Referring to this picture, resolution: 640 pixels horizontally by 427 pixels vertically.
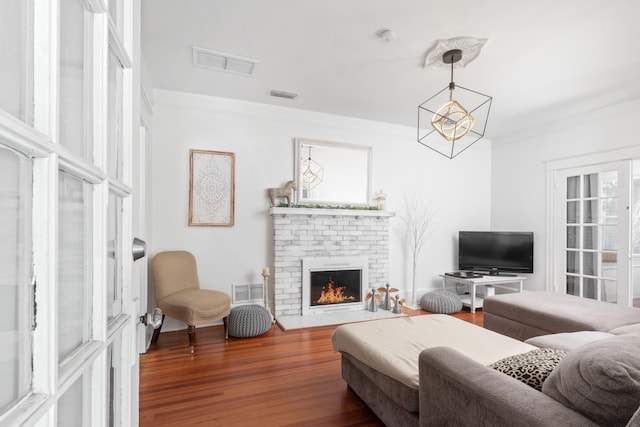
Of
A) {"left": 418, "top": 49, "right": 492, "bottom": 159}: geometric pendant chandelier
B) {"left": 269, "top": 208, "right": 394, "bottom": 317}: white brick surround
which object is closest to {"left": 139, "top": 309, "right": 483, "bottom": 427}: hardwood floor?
{"left": 269, "top": 208, "right": 394, "bottom": 317}: white brick surround

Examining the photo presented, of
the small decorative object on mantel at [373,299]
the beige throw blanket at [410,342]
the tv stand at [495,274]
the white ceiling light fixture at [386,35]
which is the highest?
the white ceiling light fixture at [386,35]

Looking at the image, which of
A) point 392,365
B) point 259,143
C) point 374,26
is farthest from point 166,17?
point 392,365

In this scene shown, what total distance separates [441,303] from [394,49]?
3221 mm

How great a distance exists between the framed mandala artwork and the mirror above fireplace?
0.87 m

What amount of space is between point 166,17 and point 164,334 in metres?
2.99

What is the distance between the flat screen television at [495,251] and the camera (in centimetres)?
464

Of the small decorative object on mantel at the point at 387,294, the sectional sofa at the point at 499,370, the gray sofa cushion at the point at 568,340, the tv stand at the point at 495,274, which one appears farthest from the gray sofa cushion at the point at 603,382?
the tv stand at the point at 495,274

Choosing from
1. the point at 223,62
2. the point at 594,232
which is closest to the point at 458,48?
the point at 223,62

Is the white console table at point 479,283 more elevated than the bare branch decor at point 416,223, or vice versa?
the bare branch decor at point 416,223

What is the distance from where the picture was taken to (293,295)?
401 centimetres

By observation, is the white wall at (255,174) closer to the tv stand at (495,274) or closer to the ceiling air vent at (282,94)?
the ceiling air vent at (282,94)

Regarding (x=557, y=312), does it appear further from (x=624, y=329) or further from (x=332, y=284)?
(x=332, y=284)

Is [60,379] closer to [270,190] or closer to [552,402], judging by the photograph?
[552,402]

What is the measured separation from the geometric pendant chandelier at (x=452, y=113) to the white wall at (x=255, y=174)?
420mm
